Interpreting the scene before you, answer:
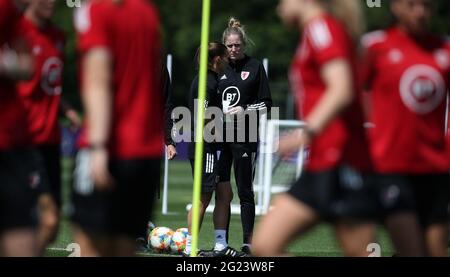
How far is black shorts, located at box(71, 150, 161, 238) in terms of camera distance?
5.82 meters

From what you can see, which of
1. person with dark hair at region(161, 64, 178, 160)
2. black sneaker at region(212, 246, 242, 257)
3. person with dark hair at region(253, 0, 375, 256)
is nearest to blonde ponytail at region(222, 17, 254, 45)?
person with dark hair at region(161, 64, 178, 160)

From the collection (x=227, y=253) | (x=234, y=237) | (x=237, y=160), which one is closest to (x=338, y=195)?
(x=227, y=253)

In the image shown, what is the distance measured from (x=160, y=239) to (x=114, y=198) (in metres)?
6.43

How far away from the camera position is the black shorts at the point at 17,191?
19.1 ft

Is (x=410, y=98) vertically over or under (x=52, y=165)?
over

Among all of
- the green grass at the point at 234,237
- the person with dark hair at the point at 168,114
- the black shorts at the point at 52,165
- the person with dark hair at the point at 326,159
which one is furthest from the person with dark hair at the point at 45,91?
the person with dark hair at the point at 168,114

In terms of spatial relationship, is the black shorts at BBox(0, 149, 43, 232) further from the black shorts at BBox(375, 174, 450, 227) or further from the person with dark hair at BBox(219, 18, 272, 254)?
the person with dark hair at BBox(219, 18, 272, 254)

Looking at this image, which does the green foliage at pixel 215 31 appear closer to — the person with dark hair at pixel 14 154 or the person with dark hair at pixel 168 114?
the person with dark hair at pixel 168 114

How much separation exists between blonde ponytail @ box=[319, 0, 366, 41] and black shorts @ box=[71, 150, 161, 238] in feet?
3.90

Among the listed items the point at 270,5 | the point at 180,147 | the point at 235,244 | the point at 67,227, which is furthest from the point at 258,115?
the point at 270,5

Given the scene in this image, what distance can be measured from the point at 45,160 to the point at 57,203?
1.17ft

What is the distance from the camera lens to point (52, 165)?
812 centimetres

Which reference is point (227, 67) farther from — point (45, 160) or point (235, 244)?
point (45, 160)

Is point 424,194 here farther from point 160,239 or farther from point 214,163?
point 160,239
